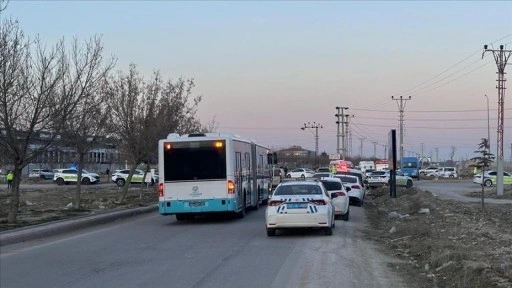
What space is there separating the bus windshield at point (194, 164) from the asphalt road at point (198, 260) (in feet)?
7.79

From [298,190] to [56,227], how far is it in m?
7.43

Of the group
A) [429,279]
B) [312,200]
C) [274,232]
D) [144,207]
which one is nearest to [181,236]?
[274,232]

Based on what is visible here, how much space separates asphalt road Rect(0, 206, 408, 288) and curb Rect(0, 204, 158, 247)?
1.51 ft

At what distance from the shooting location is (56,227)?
19844mm

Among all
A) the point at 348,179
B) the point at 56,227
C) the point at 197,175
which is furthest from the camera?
the point at 348,179

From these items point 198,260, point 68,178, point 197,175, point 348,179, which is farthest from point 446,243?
point 68,178

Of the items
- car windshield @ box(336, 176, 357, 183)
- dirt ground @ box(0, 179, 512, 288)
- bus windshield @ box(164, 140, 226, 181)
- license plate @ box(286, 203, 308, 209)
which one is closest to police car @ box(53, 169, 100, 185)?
car windshield @ box(336, 176, 357, 183)

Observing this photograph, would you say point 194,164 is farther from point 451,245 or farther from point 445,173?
point 445,173

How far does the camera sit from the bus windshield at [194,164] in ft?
73.5

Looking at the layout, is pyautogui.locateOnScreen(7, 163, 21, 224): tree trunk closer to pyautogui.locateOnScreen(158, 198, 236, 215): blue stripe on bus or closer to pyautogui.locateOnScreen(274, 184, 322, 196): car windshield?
pyautogui.locateOnScreen(158, 198, 236, 215): blue stripe on bus

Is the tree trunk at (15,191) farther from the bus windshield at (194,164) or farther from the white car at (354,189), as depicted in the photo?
the white car at (354,189)

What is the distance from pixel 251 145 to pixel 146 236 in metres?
10.6

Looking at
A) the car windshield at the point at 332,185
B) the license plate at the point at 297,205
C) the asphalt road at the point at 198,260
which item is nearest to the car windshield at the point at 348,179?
the car windshield at the point at 332,185

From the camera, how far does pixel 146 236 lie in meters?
18.8
